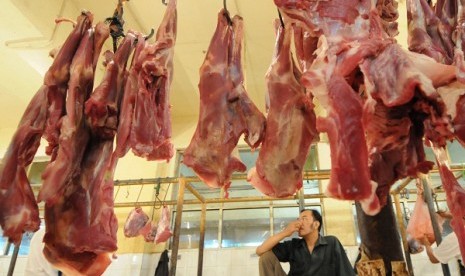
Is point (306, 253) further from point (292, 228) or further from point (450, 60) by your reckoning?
point (450, 60)

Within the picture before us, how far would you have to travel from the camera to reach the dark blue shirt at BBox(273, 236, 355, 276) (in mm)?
3143

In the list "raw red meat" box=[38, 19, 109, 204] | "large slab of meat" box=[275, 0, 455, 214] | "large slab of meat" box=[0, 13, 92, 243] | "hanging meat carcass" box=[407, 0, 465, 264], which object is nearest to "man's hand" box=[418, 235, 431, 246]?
"hanging meat carcass" box=[407, 0, 465, 264]

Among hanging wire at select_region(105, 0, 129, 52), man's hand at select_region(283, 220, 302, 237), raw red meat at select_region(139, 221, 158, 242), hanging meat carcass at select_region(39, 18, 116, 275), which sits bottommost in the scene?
hanging meat carcass at select_region(39, 18, 116, 275)

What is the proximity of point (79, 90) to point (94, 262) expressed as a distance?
2.57 feet

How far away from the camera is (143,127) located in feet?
5.14

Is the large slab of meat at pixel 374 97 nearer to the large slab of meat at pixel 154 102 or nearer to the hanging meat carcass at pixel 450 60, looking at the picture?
the hanging meat carcass at pixel 450 60

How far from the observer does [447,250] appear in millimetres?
3016

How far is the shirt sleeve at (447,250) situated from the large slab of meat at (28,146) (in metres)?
2.99

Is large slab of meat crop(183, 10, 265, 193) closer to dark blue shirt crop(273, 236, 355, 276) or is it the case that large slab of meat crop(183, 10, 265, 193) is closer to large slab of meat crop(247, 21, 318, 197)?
large slab of meat crop(247, 21, 318, 197)

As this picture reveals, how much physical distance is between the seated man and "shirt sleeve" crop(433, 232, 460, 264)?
72cm

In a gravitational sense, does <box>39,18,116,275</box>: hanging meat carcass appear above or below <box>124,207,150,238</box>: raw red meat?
below

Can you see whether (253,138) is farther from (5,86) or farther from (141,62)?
(5,86)

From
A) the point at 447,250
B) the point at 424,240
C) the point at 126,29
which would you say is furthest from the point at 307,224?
the point at 126,29

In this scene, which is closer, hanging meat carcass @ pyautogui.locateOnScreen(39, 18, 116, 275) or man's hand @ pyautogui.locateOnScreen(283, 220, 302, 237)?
hanging meat carcass @ pyautogui.locateOnScreen(39, 18, 116, 275)
